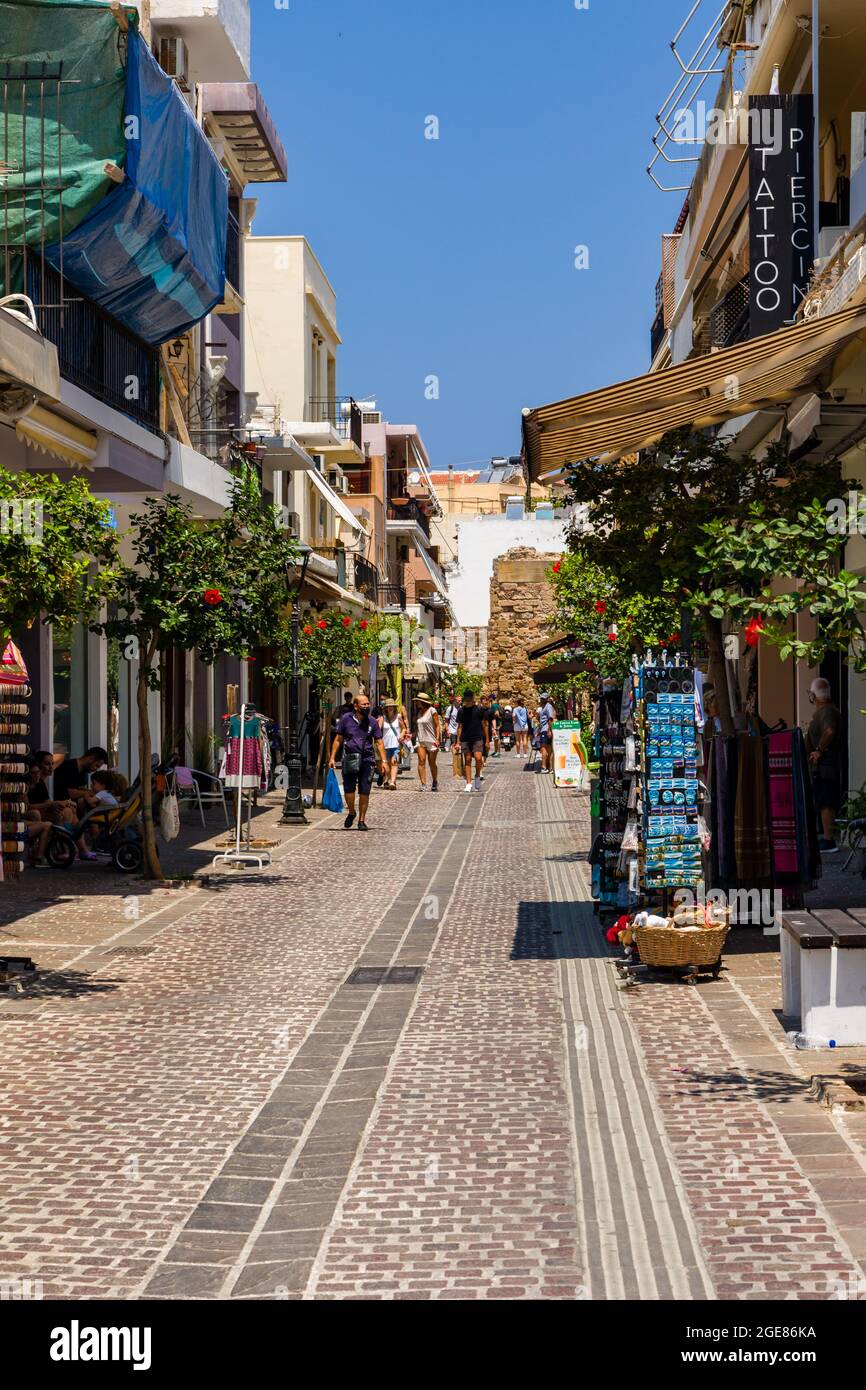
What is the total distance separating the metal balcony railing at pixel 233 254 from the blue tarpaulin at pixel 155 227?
22.0ft

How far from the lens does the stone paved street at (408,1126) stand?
4.92 m

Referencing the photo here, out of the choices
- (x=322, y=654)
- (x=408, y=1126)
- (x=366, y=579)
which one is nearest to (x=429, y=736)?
(x=322, y=654)

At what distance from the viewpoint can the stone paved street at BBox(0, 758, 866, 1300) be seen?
194 inches

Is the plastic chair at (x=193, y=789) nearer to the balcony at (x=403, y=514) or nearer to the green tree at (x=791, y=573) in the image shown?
the green tree at (x=791, y=573)

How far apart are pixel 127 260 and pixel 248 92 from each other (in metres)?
11.3

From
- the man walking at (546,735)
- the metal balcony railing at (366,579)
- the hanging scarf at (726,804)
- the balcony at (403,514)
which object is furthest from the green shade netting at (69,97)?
the balcony at (403,514)

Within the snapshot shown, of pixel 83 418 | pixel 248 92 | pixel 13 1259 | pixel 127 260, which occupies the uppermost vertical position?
pixel 248 92

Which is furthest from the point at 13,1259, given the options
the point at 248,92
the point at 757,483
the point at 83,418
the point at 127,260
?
the point at 248,92

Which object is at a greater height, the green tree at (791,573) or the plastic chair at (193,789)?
the green tree at (791,573)

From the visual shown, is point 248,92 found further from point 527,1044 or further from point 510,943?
point 527,1044

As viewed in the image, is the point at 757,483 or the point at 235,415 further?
the point at 235,415

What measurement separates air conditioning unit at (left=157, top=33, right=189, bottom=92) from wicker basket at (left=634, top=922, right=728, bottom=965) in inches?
661

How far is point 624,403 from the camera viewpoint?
1007 centimetres

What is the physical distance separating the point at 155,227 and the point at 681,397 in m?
8.81
